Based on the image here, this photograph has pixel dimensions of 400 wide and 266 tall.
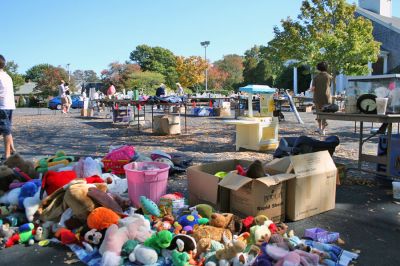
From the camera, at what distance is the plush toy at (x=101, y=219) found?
2.98m

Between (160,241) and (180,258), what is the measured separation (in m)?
0.22

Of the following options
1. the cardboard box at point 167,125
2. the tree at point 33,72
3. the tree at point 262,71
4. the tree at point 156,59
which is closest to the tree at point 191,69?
the tree at point 156,59

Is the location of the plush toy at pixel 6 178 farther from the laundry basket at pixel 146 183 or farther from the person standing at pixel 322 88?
the person standing at pixel 322 88

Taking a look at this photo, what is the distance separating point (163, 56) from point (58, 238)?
70615 mm

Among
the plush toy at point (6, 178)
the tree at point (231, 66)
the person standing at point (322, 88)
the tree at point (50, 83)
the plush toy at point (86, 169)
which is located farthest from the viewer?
the tree at point (231, 66)

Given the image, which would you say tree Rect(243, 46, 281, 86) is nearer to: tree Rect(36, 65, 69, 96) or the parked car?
the parked car

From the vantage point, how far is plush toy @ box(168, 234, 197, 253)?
270 centimetres

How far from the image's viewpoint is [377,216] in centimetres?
363

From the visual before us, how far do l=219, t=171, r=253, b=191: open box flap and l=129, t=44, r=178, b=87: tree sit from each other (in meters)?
55.8

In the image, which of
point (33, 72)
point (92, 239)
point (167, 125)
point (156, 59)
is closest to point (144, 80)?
point (167, 125)

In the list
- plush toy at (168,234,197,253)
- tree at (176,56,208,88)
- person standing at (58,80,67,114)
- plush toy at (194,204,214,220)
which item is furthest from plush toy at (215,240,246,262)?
tree at (176,56,208,88)

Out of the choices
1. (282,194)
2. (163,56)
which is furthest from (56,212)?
(163,56)

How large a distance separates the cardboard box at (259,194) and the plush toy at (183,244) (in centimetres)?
67

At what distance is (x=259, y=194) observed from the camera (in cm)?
327
